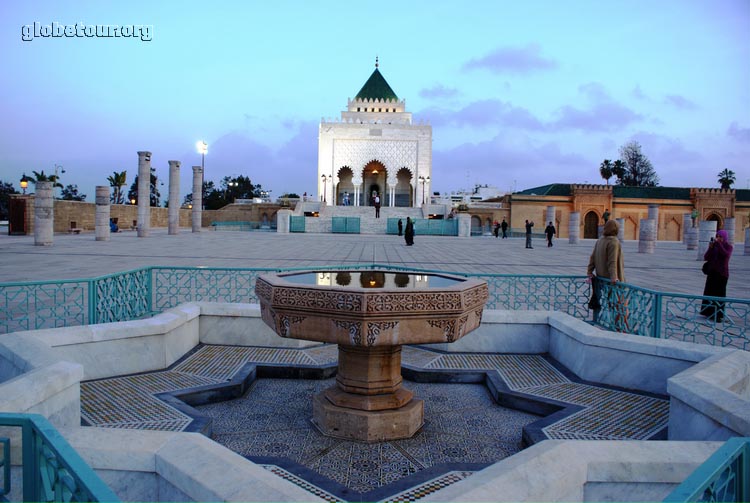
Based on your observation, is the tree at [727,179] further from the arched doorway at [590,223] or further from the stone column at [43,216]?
the stone column at [43,216]

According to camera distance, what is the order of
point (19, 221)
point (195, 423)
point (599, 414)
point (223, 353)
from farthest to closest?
point (19, 221) < point (223, 353) < point (599, 414) < point (195, 423)

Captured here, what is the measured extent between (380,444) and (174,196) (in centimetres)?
2625

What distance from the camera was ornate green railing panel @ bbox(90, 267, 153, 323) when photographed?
4750 millimetres

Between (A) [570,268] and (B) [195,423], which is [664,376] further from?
(A) [570,268]

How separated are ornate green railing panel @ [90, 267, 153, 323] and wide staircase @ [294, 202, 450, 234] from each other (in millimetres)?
26127

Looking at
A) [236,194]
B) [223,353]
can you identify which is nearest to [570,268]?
[223,353]

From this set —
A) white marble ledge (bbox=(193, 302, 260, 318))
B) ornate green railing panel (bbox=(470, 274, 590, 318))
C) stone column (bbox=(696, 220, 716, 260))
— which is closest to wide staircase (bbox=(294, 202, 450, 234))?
stone column (bbox=(696, 220, 716, 260))

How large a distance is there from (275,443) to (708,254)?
6.02 meters

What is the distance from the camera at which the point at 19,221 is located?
24016 mm

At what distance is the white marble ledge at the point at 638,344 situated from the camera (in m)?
3.73

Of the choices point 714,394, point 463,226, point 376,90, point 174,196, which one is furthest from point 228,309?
point 376,90

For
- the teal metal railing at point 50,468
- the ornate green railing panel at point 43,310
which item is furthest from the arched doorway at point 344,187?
the teal metal railing at point 50,468

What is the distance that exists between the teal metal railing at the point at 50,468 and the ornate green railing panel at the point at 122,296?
10.7 feet

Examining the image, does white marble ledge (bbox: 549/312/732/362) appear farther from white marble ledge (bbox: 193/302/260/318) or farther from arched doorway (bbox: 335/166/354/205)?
arched doorway (bbox: 335/166/354/205)
